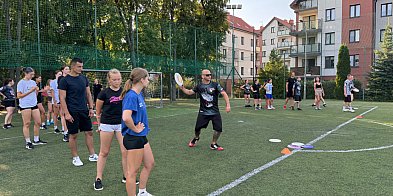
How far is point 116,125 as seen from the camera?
4.75 meters

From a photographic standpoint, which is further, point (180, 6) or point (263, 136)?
point (180, 6)

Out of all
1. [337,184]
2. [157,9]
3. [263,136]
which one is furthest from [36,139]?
[157,9]

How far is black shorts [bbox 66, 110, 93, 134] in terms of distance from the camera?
5.45 meters

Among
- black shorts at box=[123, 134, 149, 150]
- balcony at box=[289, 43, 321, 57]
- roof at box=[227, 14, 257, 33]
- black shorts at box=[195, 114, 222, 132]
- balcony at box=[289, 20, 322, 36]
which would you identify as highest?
roof at box=[227, 14, 257, 33]

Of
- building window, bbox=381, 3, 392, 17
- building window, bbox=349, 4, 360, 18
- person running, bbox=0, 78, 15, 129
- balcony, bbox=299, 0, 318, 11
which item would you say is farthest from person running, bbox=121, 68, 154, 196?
balcony, bbox=299, 0, 318, 11

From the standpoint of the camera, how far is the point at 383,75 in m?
27.9

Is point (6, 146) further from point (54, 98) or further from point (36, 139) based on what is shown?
point (54, 98)

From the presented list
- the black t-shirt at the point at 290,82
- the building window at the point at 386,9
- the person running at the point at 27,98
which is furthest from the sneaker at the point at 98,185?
the building window at the point at 386,9

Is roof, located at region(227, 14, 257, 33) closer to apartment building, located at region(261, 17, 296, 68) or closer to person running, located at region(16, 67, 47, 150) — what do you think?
apartment building, located at region(261, 17, 296, 68)

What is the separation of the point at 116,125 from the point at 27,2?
15806 millimetres

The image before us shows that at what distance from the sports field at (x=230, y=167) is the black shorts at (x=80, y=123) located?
0.77 meters

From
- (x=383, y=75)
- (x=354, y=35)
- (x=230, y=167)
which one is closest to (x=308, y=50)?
(x=354, y=35)

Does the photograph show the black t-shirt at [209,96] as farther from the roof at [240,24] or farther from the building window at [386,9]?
the roof at [240,24]

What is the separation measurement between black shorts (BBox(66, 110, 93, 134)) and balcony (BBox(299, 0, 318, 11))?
137 ft
